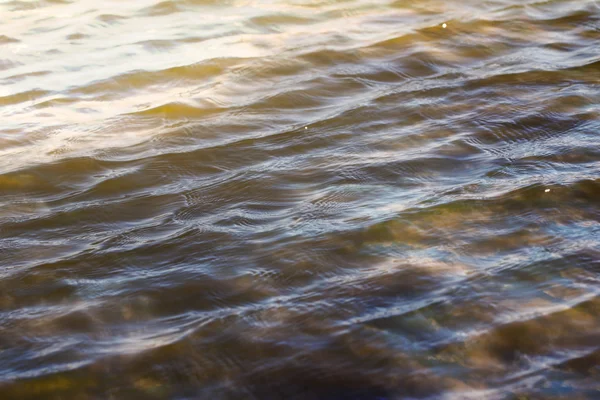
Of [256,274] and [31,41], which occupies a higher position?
[31,41]

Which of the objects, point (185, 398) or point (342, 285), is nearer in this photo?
point (185, 398)

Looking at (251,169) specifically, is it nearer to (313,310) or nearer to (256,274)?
(256,274)

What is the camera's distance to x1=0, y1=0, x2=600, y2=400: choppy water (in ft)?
7.80

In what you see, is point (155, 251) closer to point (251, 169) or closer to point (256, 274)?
point (256, 274)

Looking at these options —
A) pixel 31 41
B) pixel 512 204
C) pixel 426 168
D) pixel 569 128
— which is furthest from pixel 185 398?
pixel 31 41

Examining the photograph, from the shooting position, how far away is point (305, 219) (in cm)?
329

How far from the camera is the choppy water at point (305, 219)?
2.38 metres

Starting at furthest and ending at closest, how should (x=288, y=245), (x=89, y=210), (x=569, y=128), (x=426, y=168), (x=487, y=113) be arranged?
1. (x=487, y=113)
2. (x=569, y=128)
3. (x=426, y=168)
4. (x=89, y=210)
5. (x=288, y=245)

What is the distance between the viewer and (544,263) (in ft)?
9.21

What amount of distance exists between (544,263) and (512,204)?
1.64ft

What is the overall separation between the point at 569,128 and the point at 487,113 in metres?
0.50

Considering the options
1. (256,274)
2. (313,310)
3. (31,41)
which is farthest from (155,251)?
(31,41)

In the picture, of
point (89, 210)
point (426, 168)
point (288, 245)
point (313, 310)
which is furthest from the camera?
point (426, 168)

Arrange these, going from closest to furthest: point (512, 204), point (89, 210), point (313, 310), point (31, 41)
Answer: point (313, 310) < point (512, 204) < point (89, 210) < point (31, 41)
